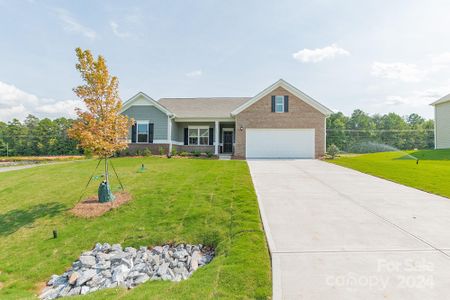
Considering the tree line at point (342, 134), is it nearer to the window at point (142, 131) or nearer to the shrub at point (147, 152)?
the window at point (142, 131)

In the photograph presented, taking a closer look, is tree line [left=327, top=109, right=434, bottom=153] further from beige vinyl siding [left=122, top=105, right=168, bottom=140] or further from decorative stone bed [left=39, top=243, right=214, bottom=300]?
decorative stone bed [left=39, top=243, right=214, bottom=300]

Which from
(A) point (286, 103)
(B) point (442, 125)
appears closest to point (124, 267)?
(A) point (286, 103)

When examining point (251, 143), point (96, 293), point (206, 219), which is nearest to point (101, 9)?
point (206, 219)

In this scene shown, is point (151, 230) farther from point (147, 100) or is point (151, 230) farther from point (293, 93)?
point (293, 93)

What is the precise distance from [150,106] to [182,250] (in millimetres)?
17182

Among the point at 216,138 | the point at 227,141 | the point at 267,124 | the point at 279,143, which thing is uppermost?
the point at 267,124

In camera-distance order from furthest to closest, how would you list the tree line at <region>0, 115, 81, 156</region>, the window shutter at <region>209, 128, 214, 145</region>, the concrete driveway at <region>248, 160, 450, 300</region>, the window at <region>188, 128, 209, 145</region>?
the tree line at <region>0, 115, 81, 156</region> → the window at <region>188, 128, 209, 145</region> → the window shutter at <region>209, 128, 214, 145</region> → the concrete driveway at <region>248, 160, 450, 300</region>

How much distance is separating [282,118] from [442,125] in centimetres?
1632

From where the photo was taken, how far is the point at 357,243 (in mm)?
4508

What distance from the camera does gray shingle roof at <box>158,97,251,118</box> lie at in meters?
21.5

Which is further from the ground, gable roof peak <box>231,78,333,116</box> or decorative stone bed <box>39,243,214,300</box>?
gable roof peak <box>231,78,333,116</box>

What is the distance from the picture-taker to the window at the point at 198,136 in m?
22.2

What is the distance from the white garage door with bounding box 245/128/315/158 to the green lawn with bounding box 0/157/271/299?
31.2 feet

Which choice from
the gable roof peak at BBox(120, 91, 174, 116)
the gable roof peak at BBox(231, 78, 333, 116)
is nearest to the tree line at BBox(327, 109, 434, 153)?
the gable roof peak at BBox(231, 78, 333, 116)
